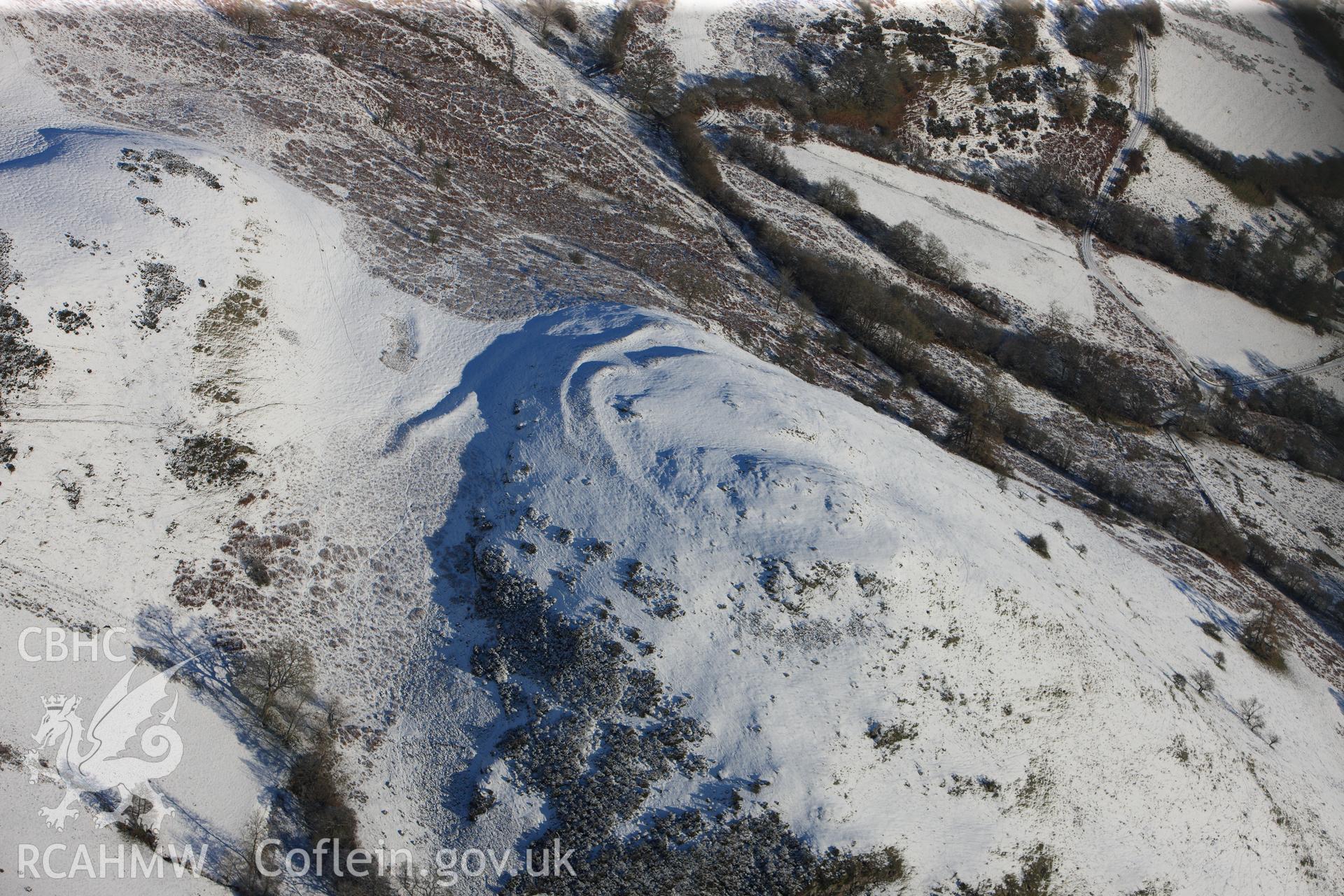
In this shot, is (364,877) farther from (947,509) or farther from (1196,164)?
(1196,164)

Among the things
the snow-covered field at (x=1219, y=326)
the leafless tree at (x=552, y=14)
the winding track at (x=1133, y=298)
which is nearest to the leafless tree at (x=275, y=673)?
the leafless tree at (x=552, y=14)

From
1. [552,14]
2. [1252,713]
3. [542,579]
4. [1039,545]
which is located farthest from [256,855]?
[552,14]

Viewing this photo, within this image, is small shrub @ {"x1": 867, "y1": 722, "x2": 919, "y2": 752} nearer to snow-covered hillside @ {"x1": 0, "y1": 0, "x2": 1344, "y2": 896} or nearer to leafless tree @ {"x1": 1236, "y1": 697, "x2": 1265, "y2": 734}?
snow-covered hillside @ {"x1": 0, "y1": 0, "x2": 1344, "y2": 896}

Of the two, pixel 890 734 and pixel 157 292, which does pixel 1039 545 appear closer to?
pixel 890 734

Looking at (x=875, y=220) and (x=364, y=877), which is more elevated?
(x=875, y=220)

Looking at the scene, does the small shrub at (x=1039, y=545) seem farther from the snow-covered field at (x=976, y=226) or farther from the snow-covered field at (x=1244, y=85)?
the snow-covered field at (x=1244, y=85)

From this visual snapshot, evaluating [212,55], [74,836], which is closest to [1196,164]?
[212,55]

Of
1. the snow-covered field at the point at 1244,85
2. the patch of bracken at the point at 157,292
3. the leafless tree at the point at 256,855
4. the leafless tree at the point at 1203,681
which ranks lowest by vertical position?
the leafless tree at the point at 256,855

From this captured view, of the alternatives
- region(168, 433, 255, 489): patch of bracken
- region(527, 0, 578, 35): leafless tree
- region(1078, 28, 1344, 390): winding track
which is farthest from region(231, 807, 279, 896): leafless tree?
region(1078, 28, 1344, 390): winding track
